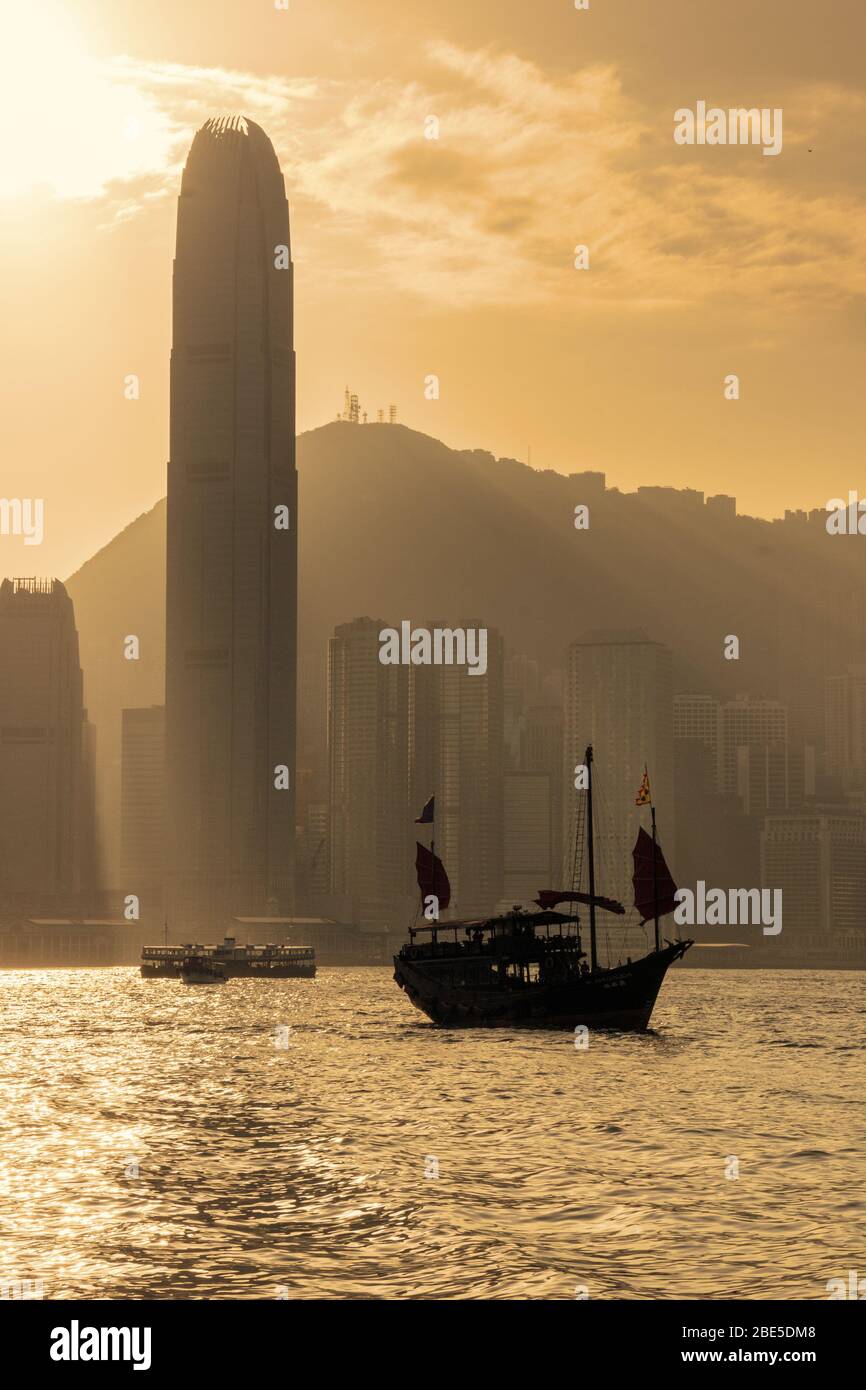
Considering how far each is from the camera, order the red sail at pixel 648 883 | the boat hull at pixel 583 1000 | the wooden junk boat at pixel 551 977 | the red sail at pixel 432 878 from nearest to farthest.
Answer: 1. the boat hull at pixel 583 1000
2. the wooden junk boat at pixel 551 977
3. the red sail at pixel 648 883
4. the red sail at pixel 432 878

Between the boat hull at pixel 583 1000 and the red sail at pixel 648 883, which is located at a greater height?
the red sail at pixel 648 883

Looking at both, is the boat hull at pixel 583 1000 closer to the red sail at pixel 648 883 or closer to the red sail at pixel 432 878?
→ the red sail at pixel 648 883

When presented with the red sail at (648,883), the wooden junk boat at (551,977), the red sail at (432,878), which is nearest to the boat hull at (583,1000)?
the wooden junk boat at (551,977)

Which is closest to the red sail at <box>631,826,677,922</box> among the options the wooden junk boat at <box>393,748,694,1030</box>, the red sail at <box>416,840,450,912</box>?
the wooden junk boat at <box>393,748,694,1030</box>

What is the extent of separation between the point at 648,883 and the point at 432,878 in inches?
1025

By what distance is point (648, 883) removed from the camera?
12988 centimetres

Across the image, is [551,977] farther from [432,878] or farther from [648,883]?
[432,878]

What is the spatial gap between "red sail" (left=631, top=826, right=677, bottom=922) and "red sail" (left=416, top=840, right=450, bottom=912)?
840 inches

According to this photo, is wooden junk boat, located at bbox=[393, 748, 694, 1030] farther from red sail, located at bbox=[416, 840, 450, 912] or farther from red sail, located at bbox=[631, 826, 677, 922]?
red sail, located at bbox=[416, 840, 450, 912]

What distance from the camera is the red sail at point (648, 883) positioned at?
128 metres

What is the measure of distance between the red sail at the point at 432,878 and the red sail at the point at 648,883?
21.3 metres

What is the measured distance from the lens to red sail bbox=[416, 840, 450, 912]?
486ft
